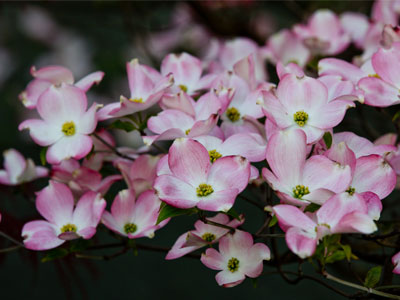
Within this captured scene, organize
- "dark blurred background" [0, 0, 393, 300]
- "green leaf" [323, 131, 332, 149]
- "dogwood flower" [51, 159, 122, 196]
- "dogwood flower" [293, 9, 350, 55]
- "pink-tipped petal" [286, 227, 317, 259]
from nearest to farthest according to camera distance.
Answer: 1. "pink-tipped petal" [286, 227, 317, 259]
2. "green leaf" [323, 131, 332, 149]
3. "dogwood flower" [51, 159, 122, 196]
4. "dogwood flower" [293, 9, 350, 55]
5. "dark blurred background" [0, 0, 393, 300]

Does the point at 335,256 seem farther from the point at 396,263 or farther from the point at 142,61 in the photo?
the point at 142,61

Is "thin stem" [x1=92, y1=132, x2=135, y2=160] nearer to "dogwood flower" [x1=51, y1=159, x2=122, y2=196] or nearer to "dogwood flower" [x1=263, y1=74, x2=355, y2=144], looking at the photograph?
"dogwood flower" [x1=51, y1=159, x2=122, y2=196]

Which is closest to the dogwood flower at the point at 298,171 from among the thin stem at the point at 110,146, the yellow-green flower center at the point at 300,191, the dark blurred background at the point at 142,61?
the yellow-green flower center at the point at 300,191

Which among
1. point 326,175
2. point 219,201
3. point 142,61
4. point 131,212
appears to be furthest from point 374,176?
point 142,61

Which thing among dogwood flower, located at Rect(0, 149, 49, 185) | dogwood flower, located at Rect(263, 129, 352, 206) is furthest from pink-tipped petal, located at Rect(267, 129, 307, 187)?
dogwood flower, located at Rect(0, 149, 49, 185)

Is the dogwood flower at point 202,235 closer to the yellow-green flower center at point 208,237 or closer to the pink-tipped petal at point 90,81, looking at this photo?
the yellow-green flower center at point 208,237

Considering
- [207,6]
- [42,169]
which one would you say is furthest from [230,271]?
[207,6]
